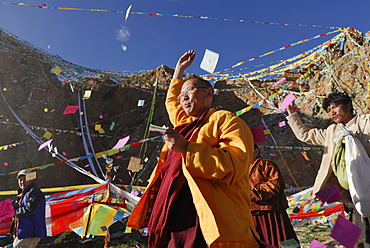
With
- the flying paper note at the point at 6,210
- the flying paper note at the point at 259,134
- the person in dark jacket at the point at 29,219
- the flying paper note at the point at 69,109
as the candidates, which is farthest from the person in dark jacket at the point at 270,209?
the flying paper note at the point at 69,109

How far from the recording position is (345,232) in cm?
205

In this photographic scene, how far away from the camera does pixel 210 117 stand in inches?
62.2

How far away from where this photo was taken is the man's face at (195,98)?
65.6 inches

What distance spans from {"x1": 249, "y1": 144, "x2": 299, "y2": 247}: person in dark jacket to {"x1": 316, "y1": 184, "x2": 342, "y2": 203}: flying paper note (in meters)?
0.59

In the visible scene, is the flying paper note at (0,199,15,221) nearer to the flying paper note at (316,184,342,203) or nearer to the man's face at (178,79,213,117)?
the man's face at (178,79,213,117)

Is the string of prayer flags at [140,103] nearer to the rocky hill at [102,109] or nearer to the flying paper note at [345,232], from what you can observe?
the rocky hill at [102,109]

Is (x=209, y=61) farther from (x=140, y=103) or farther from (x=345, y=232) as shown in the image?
(x=140, y=103)

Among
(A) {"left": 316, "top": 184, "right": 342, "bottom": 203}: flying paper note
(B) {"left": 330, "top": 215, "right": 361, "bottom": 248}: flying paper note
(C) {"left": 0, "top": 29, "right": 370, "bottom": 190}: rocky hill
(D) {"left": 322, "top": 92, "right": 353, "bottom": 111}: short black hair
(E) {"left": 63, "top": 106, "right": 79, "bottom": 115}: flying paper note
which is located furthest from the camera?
(E) {"left": 63, "top": 106, "right": 79, "bottom": 115}: flying paper note

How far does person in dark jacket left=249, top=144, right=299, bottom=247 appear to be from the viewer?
2891 mm

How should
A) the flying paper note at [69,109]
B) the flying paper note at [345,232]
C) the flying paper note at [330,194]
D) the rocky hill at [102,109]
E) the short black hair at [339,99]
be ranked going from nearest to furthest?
the flying paper note at [345,232] < the flying paper note at [330,194] < the short black hair at [339,99] < the rocky hill at [102,109] < the flying paper note at [69,109]

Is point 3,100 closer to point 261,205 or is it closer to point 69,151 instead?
point 69,151

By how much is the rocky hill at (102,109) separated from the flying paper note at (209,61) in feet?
17.7

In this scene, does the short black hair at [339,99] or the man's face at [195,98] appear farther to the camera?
the short black hair at [339,99]

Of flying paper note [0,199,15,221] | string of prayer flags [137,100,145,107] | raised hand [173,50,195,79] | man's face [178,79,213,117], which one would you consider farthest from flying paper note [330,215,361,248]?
string of prayer flags [137,100,145,107]
